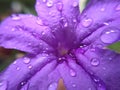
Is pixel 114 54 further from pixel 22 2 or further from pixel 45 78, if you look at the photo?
pixel 22 2

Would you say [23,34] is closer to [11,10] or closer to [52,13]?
[52,13]

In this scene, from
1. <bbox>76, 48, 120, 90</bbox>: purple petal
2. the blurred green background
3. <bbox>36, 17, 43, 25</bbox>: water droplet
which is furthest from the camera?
the blurred green background

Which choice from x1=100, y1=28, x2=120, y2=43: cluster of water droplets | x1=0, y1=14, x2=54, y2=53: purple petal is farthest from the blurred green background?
x1=100, y1=28, x2=120, y2=43: cluster of water droplets

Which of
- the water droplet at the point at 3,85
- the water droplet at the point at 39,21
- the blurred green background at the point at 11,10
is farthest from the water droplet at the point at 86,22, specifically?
the blurred green background at the point at 11,10

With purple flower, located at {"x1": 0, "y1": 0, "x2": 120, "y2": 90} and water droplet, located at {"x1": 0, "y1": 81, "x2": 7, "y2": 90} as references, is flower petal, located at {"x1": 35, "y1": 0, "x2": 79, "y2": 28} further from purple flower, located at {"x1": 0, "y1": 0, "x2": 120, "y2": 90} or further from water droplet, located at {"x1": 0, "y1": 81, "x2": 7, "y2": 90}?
water droplet, located at {"x1": 0, "y1": 81, "x2": 7, "y2": 90}

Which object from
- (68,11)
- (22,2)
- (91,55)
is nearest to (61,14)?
(68,11)

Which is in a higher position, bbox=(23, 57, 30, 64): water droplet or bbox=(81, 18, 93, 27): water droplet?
bbox=(81, 18, 93, 27): water droplet
